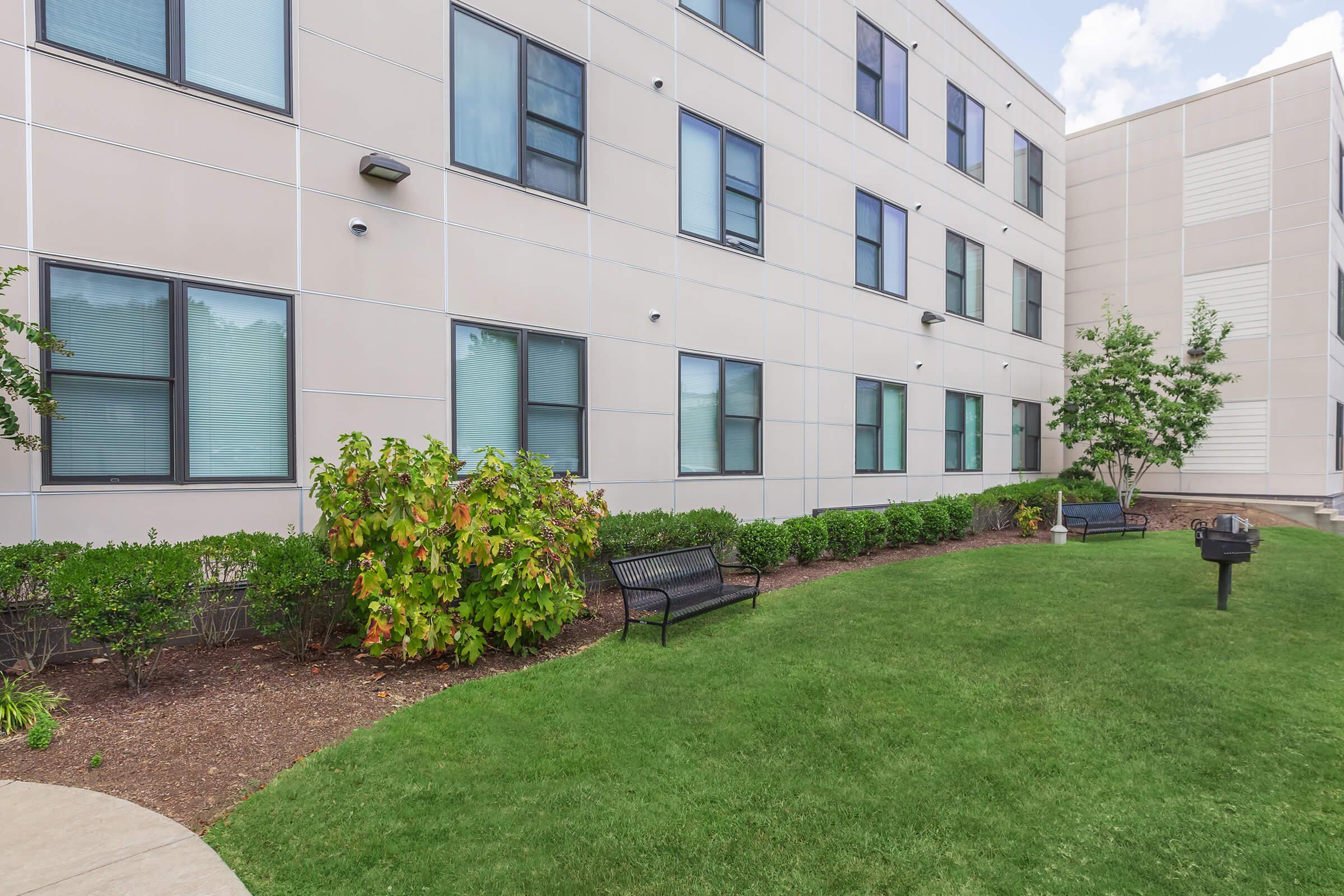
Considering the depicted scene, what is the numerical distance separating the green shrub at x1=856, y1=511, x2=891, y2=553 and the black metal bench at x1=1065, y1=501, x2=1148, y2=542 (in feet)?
15.3

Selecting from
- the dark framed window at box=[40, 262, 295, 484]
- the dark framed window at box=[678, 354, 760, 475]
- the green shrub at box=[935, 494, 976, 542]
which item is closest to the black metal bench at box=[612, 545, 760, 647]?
the dark framed window at box=[678, 354, 760, 475]

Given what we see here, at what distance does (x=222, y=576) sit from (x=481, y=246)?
4.69m

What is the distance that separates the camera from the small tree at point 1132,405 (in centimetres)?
1708

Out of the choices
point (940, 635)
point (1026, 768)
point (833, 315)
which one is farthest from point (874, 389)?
point (1026, 768)

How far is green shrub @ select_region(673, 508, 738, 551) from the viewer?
9.14 m

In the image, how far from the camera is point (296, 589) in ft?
18.4

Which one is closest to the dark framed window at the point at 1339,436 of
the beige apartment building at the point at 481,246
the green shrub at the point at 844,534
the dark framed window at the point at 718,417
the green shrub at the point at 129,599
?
the beige apartment building at the point at 481,246

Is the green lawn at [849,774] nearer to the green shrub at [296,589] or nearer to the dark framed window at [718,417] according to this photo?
the green shrub at [296,589]

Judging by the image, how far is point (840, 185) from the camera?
1347 cm

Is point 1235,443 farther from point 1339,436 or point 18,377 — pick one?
point 18,377

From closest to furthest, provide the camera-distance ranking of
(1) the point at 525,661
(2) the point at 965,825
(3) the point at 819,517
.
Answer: (2) the point at 965,825 → (1) the point at 525,661 → (3) the point at 819,517

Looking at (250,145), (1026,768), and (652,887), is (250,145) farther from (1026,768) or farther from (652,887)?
(1026,768)

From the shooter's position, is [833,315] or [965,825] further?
[833,315]

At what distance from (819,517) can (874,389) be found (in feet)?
14.3
